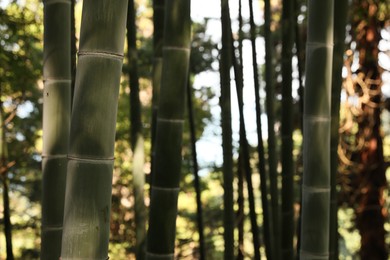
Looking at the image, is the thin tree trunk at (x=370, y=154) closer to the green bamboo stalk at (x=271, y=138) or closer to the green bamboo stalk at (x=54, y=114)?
the green bamboo stalk at (x=271, y=138)

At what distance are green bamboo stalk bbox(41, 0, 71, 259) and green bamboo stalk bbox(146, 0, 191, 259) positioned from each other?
38cm

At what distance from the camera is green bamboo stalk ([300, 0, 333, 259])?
101 inches

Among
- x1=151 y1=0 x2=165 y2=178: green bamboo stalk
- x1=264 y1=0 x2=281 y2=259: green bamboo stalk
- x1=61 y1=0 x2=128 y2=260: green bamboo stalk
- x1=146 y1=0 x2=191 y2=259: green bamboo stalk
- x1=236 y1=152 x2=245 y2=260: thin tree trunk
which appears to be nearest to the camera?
x1=61 y1=0 x2=128 y2=260: green bamboo stalk

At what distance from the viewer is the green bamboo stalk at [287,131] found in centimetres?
377

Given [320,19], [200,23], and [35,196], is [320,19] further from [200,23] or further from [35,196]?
[35,196]

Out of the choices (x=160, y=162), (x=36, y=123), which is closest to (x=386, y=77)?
(x=160, y=162)

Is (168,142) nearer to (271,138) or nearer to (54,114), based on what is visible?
(54,114)

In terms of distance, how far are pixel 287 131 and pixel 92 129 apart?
231cm

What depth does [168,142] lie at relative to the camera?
2.43 m

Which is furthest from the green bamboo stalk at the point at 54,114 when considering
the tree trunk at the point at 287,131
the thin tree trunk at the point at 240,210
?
the thin tree trunk at the point at 240,210

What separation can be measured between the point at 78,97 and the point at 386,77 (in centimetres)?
547

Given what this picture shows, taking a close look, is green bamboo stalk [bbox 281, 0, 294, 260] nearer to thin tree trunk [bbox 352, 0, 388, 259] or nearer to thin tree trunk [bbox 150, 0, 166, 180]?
thin tree trunk [bbox 150, 0, 166, 180]

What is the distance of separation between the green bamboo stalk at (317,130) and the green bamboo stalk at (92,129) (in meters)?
1.15

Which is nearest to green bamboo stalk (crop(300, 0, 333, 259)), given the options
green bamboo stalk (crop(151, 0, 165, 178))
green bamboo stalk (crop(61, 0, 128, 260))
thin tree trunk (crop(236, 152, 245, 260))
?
green bamboo stalk (crop(151, 0, 165, 178))
